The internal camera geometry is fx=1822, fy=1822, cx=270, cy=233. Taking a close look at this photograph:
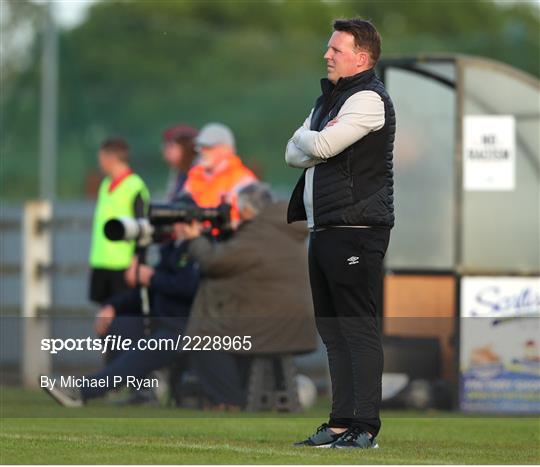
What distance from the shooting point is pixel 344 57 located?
871 centimetres

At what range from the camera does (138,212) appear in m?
14.8

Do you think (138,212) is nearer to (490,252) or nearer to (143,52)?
(490,252)

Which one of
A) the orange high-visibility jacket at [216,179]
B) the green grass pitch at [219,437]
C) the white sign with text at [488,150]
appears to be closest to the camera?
the green grass pitch at [219,437]

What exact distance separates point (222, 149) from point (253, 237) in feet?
4.14

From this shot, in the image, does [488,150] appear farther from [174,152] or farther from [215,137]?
[174,152]

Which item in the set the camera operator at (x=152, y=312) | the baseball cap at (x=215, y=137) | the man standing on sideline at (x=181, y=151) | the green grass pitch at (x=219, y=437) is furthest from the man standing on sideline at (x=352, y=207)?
the man standing on sideline at (x=181, y=151)

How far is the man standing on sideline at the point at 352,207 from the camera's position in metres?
8.57

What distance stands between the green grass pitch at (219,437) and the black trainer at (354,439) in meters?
0.07

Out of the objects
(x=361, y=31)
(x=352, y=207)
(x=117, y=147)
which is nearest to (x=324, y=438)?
(x=352, y=207)

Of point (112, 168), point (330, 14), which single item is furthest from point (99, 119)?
point (330, 14)

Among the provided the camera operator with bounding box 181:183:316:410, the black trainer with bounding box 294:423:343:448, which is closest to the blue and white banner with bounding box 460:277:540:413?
the camera operator with bounding box 181:183:316:410

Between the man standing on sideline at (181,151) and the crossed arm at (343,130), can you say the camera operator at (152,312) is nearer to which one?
the man standing on sideline at (181,151)

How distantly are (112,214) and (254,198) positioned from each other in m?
2.53

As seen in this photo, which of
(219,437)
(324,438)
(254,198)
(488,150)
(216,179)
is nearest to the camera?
(324,438)
